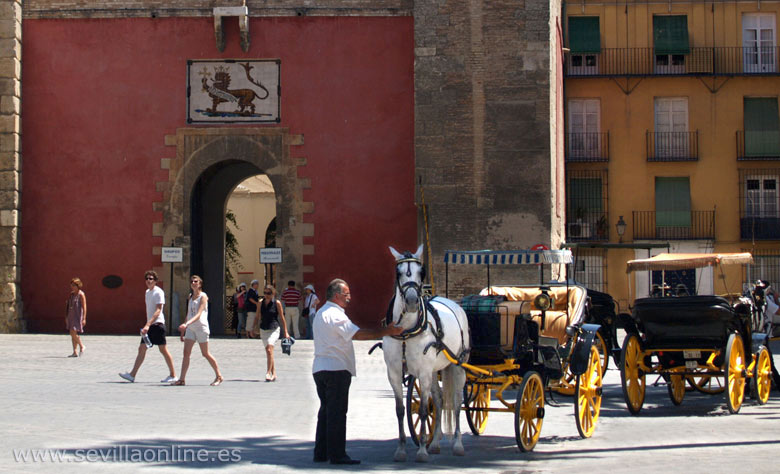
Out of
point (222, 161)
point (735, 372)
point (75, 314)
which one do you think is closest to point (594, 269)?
point (222, 161)

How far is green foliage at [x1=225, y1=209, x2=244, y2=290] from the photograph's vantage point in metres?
39.6

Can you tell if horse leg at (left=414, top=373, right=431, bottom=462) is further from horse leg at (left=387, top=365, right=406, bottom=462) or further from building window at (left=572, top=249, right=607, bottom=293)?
building window at (left=572, top=249, right=607, bottom=293)

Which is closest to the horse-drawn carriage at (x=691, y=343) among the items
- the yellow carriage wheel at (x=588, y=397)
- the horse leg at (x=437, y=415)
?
the yellow carriage wheel at (x=588, y=397)

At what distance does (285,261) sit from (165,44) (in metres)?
5.31

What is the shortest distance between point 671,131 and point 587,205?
3.48 metres

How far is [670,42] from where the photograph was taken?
36.3 metres

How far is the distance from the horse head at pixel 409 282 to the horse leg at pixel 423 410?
0.55m

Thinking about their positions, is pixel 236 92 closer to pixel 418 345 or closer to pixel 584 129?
pixel 584 129

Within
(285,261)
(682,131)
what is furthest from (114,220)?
(682,131)

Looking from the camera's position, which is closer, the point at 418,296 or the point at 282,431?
the point at 418,296

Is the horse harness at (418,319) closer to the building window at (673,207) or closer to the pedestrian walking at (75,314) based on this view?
the pedestrian walking at (75,314)

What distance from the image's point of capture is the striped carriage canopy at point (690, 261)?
13.5 metres

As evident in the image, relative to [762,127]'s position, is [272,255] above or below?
below

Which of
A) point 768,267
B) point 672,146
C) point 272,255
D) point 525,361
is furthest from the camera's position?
point 672,146
